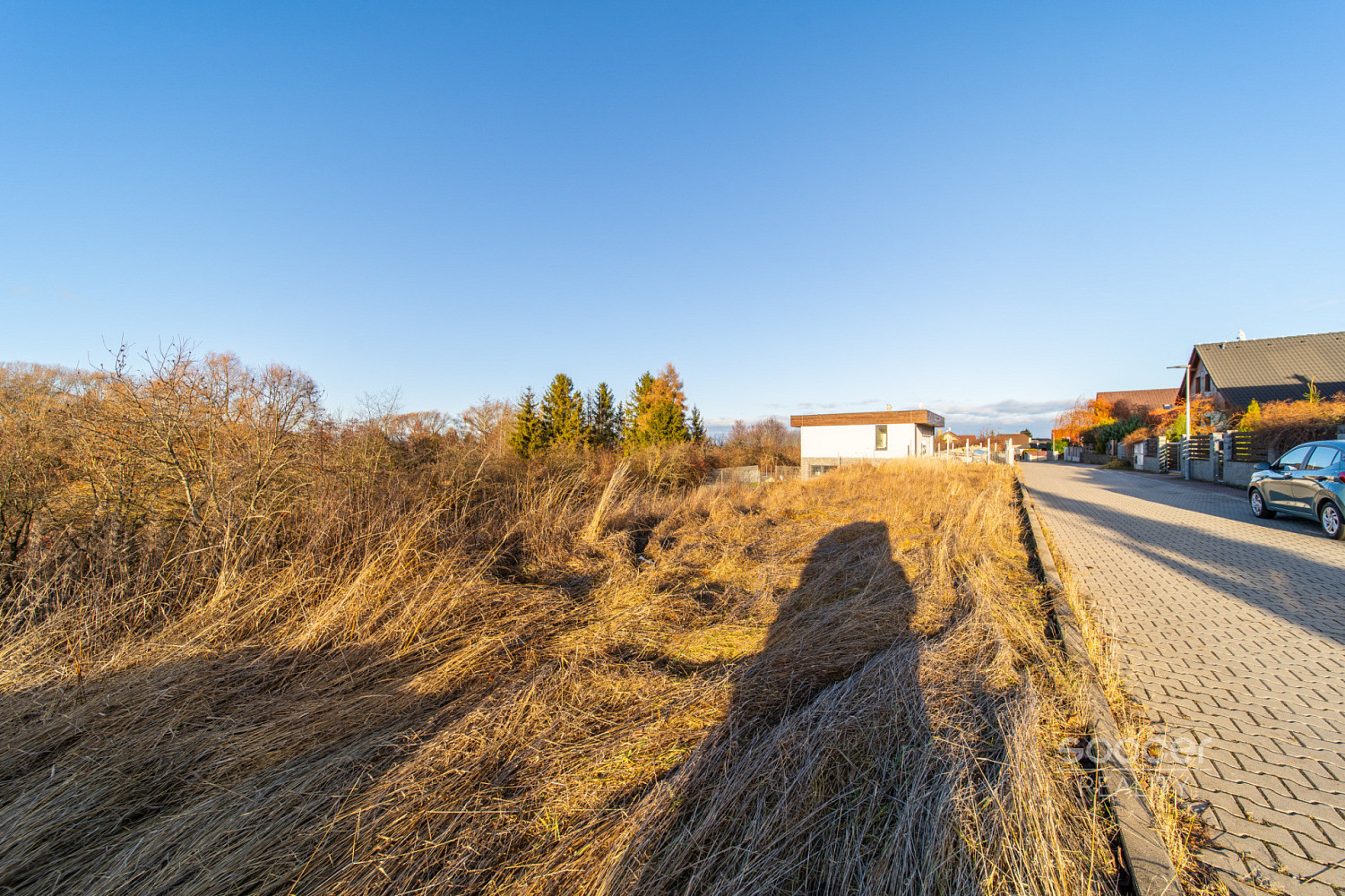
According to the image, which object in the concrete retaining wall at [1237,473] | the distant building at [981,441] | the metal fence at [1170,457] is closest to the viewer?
the concrete retaining wall at [1237,473]

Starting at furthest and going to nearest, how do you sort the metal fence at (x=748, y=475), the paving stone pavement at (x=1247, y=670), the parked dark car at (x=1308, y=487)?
the metal fence at (x=748, y=475) → the parked dark car at (x=1308, y=487) → the paving stone pavement at (x=1247, y=670)

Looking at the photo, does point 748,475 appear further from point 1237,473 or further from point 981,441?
point 981,441

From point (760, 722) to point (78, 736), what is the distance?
3.30 m

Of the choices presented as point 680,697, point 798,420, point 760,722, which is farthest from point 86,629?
point 798,420

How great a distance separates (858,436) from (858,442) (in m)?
0.31

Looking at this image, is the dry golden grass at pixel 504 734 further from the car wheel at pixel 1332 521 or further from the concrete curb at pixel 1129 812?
the car wheel at pixel 1332 521

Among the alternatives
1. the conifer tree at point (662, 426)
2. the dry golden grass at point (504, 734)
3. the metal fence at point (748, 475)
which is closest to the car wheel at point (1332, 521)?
the dry golden grass at point (504, 734)

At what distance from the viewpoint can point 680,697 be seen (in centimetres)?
310

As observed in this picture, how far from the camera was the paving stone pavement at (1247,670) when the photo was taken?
2.12m

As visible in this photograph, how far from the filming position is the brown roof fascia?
28719 mm

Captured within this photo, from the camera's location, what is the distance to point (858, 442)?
29688mm

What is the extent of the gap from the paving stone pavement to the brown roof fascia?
20.5 meters

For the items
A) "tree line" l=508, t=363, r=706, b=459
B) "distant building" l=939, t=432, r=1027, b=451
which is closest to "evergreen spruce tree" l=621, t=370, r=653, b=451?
"tree line" l=508, t=363, r=706, b=459

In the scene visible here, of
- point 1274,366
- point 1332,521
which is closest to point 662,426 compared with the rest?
point 1332,521
